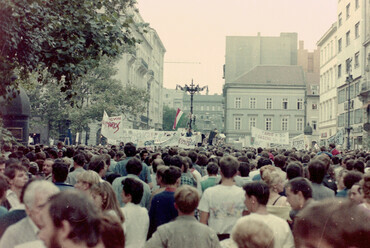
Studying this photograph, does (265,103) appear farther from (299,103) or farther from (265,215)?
(265,215)

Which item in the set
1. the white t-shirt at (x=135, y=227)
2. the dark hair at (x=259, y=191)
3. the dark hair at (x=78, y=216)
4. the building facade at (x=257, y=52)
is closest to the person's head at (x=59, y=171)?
the white t-shirt at (x=135, y=227)

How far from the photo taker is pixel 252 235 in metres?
3.24

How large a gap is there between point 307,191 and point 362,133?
4316 cm

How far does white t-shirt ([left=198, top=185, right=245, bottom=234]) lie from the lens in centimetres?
636

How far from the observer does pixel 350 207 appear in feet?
7.59

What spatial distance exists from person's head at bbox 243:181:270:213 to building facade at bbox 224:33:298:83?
96.2m

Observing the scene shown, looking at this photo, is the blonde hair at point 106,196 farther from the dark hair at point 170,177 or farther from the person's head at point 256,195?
the dark hair at point 170,177

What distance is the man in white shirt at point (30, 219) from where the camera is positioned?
3793mm

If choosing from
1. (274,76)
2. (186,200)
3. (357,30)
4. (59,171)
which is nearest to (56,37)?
(59,171)

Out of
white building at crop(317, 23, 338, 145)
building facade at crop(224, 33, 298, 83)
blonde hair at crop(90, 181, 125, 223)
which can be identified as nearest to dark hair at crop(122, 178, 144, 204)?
blonde hair at crop(90, 181, 125, 223)

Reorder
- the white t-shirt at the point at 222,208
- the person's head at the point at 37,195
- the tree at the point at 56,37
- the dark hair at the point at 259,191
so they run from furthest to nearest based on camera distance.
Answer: the tree at the point at 56,37 < the white t-shirt at the point at 222,208 < the dark hair at the point at 259,191 < the person's head at the point at 37,195

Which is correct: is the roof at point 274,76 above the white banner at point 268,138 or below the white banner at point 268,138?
above

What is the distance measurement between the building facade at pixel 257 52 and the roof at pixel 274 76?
5.53 metres

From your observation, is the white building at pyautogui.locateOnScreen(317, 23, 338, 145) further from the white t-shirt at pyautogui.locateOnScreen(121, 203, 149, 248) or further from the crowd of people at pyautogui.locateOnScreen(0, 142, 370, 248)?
the white t-shirt at pyautogui.locateOnScreen(121, 203, 149, 248)
